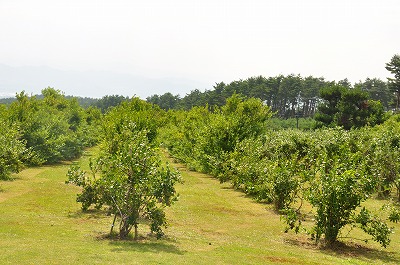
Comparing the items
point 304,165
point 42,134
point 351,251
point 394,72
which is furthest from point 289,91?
point 351,251

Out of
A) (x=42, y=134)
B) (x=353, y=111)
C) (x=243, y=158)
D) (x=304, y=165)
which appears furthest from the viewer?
(x=353, y=111)

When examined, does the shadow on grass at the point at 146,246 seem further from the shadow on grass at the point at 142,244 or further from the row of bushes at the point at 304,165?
the row of bushes at the point at 304,165

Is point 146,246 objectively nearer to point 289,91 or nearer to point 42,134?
point 42,134

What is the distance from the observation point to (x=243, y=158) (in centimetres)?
3369

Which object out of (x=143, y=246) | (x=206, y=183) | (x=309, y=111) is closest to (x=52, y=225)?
(x=143, y=246)

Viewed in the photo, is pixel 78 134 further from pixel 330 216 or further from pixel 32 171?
pixel 330 216

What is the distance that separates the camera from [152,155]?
16703 millimetres

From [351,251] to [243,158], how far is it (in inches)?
656

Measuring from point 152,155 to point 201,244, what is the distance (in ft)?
13.4

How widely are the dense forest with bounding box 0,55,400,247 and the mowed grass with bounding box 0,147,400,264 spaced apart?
987mm

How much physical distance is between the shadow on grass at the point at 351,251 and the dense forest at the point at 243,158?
0.48 metres

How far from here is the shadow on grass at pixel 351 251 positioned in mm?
16641

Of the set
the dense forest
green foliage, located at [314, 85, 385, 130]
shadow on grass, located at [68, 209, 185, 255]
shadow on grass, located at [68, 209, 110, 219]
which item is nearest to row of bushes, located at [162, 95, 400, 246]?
the dense forest

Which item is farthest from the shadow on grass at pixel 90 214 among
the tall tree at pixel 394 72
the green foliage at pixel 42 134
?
the tall tree at pixel 394 72
